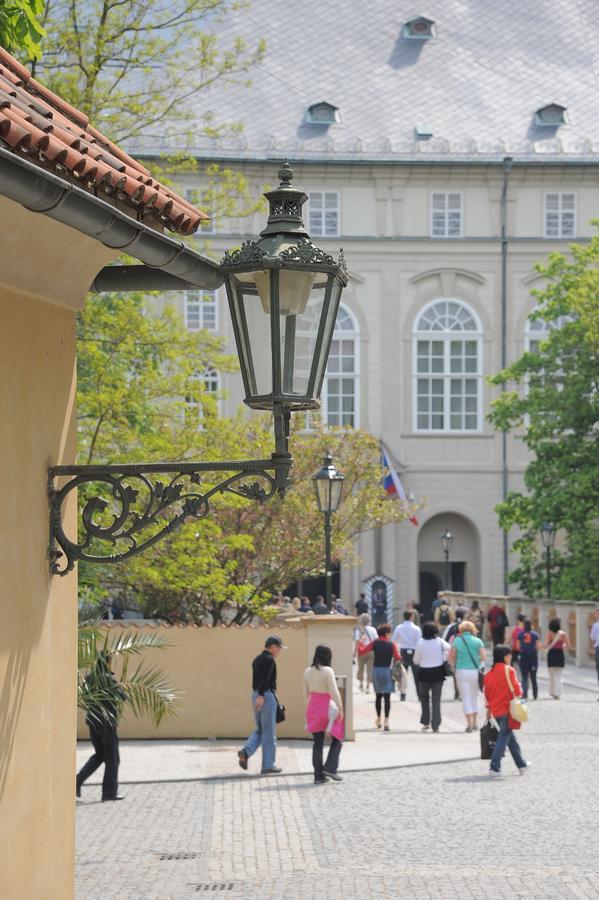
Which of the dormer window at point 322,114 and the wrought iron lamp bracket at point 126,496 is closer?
the wrought iron lamp bracket at point 126,496

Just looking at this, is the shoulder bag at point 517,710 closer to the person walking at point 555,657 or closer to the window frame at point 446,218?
the person walking at point 555,657

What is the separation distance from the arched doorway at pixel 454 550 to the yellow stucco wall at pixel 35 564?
52.1 m

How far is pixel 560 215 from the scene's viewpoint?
58.5 m

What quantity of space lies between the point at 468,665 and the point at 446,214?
37.5m

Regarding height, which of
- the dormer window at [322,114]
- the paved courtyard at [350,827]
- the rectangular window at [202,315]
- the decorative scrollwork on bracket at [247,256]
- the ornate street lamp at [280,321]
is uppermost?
the dormer window at [322,114]

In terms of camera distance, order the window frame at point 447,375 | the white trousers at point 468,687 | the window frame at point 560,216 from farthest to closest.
Result: 1. the window frame at point 560,216
2. the window frame at point 447,375
3. the white trousers at point 468,687

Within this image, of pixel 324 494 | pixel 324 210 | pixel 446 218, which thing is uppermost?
pixel 324 210

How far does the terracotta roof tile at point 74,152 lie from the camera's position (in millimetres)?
4875

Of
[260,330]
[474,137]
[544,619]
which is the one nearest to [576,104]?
[474,137]

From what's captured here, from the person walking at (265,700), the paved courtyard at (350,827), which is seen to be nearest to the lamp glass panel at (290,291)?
the paved courtyard at (350,827)

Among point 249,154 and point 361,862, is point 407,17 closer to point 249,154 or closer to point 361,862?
point 249,154

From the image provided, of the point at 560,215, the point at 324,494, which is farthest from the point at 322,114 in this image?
the point at 324,494

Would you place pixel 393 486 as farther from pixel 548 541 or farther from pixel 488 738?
pixel 488 738

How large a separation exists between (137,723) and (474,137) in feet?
132
